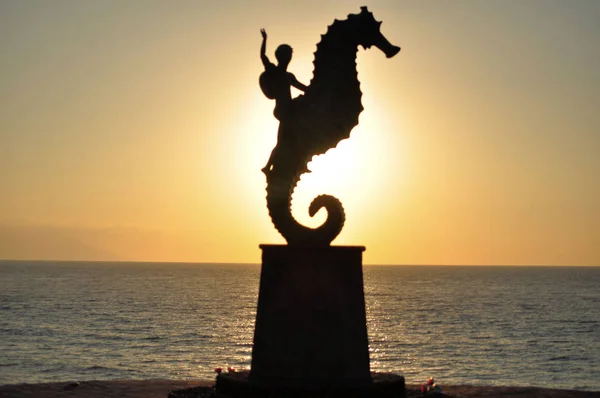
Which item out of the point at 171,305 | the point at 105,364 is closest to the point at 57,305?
the point at 171,305

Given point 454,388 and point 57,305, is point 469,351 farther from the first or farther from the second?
point 57,305

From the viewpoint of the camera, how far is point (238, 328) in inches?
2520

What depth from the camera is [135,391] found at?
729 inches

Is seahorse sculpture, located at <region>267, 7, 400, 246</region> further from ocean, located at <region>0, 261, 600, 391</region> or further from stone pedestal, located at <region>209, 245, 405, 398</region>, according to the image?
ocean, located at <region>0, 261, 600, 391</region>

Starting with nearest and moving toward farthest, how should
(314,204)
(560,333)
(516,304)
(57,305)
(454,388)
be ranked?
(314,204), (454,388), (560,333), (57,305), (516,304)

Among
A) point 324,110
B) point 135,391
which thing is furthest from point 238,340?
point 324,110

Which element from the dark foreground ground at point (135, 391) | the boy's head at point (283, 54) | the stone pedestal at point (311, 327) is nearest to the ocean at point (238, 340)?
the dark foreground ground at point (135, 391)

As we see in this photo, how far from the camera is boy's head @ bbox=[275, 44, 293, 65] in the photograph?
Answer: 50.7 ft

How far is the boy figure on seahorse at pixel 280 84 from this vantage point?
15398 millimetres

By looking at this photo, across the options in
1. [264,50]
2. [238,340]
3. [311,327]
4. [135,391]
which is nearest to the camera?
[311,327]

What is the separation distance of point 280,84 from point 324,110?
91 cm

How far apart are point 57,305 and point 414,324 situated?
116 feet

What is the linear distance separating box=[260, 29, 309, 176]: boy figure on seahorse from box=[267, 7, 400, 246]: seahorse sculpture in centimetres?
3

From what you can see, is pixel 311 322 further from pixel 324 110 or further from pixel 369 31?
pixel 369 31
